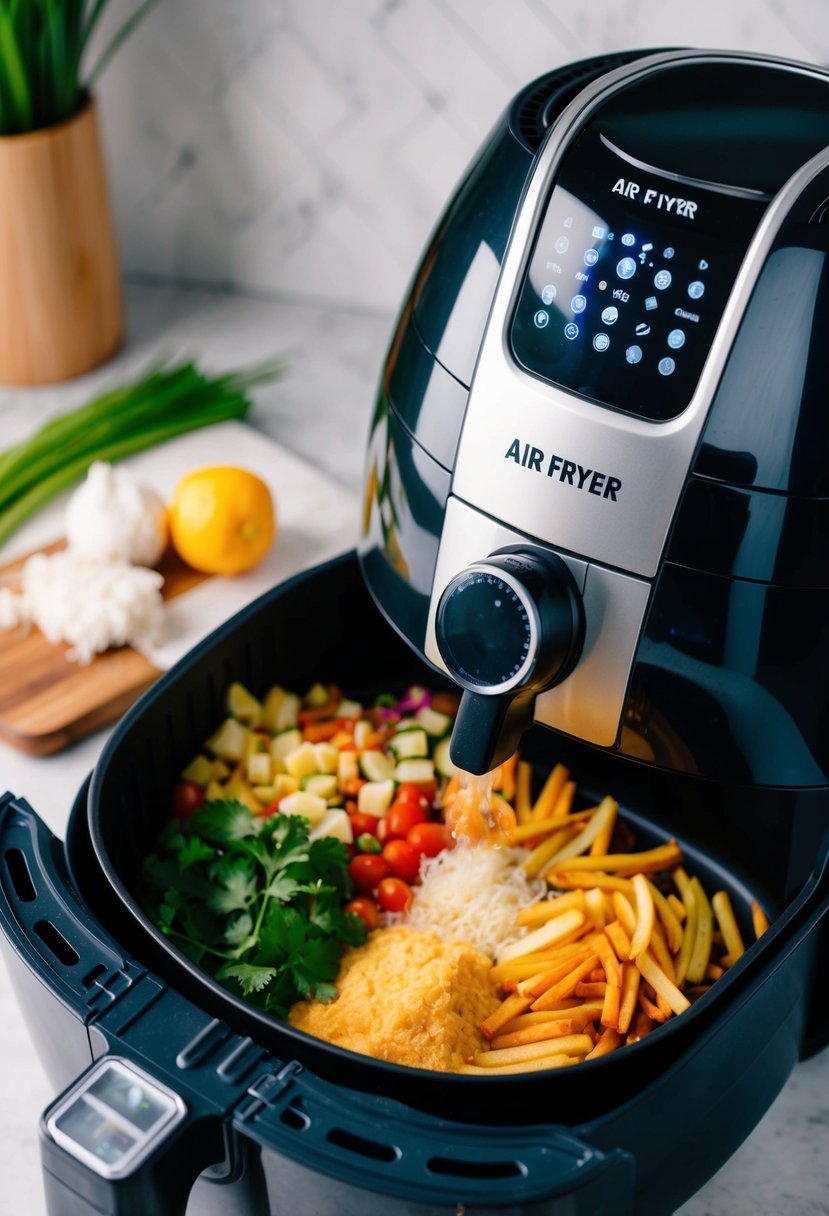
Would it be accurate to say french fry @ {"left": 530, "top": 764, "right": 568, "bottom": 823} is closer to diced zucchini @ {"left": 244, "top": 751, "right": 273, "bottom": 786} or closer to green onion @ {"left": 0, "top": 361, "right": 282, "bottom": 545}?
diced zucchini @ {"left": 244, "top": 751, "right": 273, "bottom": 786}

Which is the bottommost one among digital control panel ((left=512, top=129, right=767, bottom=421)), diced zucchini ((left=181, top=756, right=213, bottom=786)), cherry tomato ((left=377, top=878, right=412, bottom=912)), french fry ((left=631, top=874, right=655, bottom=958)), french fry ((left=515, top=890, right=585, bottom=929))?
A: cherry tomato ((left=377, top=878, right=412, bottom=912))

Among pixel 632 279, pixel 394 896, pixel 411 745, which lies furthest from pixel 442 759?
pixel 632 279

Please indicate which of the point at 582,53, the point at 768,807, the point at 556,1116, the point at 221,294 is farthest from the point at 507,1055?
the point at 221,294

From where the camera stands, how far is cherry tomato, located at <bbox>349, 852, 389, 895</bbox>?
3.31 ft

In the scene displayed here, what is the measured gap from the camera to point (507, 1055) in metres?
0.83

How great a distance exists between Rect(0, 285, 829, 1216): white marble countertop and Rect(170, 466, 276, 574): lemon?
20 centimetres

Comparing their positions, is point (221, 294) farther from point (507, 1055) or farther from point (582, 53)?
point (507, 1055)

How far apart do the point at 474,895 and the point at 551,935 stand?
0.25 feet

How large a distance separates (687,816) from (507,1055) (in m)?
0.26

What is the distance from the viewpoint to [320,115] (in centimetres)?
155

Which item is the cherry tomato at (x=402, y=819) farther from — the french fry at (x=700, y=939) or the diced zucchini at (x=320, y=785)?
the french fry at (x=700, y=939)

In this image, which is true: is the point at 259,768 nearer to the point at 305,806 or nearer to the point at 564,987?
the point at 305,806

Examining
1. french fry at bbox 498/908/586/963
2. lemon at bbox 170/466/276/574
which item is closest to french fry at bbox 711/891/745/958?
french fry at bbox 498/908/586/963

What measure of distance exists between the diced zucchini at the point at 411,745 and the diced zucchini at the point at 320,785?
60 millimetres
